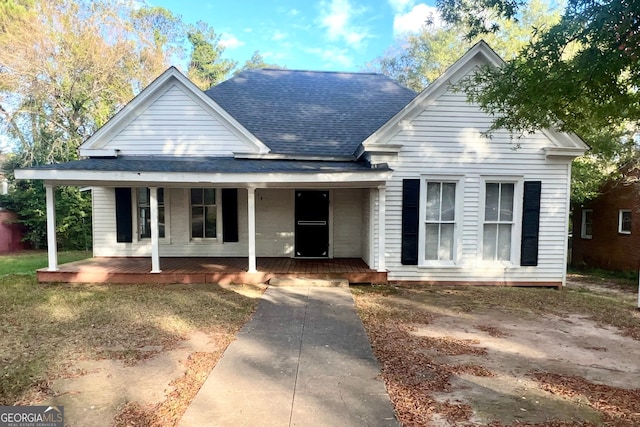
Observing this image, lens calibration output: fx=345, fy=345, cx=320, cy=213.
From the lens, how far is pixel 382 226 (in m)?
7.60

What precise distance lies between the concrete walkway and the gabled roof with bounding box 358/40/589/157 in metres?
4.21

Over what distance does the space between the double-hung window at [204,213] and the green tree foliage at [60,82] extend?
9.29 m

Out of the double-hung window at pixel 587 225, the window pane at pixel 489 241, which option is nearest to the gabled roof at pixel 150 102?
the window pane at pixel 489 241

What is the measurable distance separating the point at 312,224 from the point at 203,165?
130 inches

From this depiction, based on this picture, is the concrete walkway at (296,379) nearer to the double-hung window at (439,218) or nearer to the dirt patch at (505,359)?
the dirt patch at (505,359)

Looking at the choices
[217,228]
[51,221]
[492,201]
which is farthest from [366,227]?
[51,221]

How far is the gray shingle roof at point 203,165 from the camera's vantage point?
23.2 ft

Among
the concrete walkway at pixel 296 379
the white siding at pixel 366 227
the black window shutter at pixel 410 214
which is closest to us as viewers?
the concrete walkway at pixel 296 379

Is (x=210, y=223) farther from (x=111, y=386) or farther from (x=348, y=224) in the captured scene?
(x=111, y=386)

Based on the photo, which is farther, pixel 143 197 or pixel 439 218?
pixel 143 197

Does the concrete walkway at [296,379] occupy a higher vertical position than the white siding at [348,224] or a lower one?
lower

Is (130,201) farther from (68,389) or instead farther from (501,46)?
(501,46)

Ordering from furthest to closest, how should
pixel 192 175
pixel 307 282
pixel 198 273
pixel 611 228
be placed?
pixel 611 228 < pixel 198 273 < pixel 307 282 < pixel 192 175

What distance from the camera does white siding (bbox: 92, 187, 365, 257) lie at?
9445mm
